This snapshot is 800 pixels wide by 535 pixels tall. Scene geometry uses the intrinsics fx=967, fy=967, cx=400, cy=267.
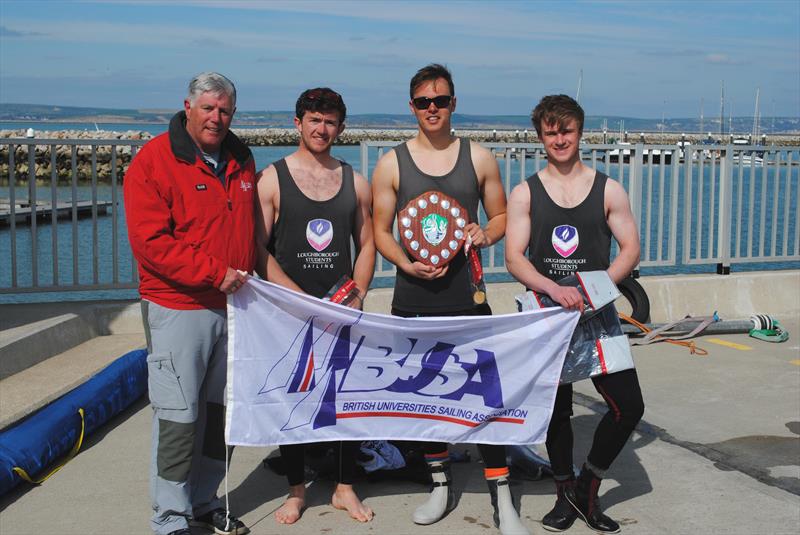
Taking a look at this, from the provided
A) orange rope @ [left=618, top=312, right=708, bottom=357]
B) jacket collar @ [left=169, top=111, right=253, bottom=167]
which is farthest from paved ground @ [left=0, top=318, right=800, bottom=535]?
jacket collar @ [left=169, top=111, right=253, bottom=167]

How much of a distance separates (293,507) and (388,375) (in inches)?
31.8

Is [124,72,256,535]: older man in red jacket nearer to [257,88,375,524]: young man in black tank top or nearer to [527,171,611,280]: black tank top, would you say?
[257,88,375,524]: young man in black tank top

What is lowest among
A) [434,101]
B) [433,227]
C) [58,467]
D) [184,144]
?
[58,467]

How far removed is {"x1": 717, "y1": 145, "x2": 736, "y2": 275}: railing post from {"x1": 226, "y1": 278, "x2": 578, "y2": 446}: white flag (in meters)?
6.74

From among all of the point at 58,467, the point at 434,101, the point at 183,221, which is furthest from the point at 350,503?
the point at 434,101

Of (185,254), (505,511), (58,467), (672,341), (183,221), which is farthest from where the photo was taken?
(672,341)

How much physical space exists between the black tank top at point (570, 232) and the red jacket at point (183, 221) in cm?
138

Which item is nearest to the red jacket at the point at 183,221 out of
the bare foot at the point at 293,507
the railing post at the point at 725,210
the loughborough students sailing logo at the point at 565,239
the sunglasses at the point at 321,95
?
the sunglasses at the point at 321,95

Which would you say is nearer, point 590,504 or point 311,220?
point 590,504

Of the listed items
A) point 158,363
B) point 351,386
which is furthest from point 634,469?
point 158,363

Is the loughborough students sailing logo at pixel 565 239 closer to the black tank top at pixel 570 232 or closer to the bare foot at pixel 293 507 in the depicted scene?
the black tank top at pixel 570 232

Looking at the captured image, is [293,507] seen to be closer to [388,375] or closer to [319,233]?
[388,375]

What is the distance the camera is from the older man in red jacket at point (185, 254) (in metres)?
4.26

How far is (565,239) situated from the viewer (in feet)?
15.2
